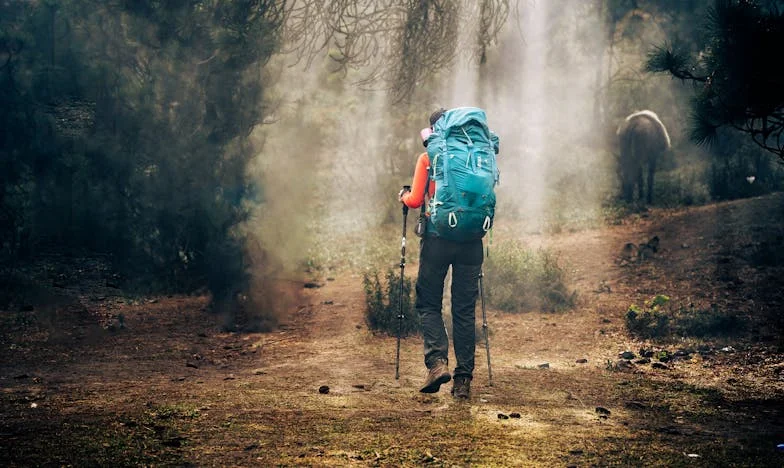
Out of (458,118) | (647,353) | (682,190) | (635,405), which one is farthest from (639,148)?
(458,118)

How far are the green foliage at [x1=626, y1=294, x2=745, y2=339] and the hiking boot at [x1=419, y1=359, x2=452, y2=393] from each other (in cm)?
343

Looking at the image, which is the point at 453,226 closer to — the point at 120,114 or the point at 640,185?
the point at 120,114

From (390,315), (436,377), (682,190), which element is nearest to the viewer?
(436,377)

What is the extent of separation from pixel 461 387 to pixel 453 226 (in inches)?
49.8

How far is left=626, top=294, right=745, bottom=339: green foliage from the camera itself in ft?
26.5

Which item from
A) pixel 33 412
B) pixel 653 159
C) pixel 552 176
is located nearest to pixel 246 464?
pixel 33 412

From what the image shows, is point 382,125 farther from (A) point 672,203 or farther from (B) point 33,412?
(B) point 33,412

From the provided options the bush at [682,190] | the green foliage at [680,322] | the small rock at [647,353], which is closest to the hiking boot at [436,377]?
the small rock at [647,353]

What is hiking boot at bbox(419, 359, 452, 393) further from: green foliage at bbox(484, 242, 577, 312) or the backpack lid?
green foliage at bbox(484, 242, 577, 312)

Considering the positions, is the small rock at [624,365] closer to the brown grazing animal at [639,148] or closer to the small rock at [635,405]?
the small rock at [635,405]

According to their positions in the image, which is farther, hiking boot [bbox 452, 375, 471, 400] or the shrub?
the shrub

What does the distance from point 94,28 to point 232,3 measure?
5.45ft

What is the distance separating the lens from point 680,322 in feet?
27.7

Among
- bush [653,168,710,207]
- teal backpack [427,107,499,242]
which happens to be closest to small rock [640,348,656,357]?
teal backpack [427,107,499,242]
